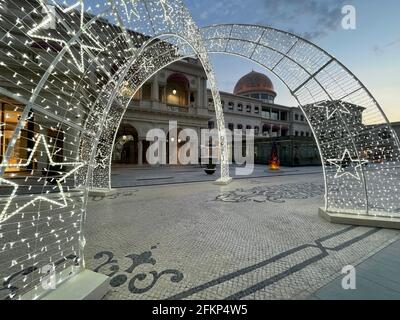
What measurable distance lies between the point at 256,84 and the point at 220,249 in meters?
48.4

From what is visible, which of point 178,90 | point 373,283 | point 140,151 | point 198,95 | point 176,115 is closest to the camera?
point 373,283

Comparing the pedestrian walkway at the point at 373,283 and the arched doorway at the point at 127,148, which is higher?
the arched doorway at the point at 127,148

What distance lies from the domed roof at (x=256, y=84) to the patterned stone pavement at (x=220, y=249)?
4478 centimetres

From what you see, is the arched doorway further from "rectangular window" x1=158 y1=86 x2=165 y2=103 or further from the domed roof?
the domed roof

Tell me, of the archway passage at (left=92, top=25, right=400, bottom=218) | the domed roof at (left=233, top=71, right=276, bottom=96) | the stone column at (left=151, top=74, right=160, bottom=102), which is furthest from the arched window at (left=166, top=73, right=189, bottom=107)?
the domed roof at (left=233, top=71, right=276, bottom=96)

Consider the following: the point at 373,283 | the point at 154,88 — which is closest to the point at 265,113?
the point at 154,88

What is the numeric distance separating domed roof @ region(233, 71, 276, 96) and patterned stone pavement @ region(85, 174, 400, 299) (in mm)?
44785

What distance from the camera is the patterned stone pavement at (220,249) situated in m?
2.80

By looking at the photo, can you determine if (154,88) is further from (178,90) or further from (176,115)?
(178,90)

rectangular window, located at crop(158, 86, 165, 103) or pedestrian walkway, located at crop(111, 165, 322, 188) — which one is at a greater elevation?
rectangular window, located at crop(158, 86, 165, 103)

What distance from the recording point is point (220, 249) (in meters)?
3.86

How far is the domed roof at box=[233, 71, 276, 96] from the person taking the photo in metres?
47.2

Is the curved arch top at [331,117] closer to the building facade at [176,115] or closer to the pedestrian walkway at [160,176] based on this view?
the pedestrian walkway at [160,176]

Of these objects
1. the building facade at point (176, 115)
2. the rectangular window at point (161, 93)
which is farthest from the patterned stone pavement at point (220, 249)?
the rectangular window at point (161, 93)
